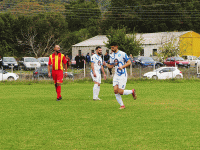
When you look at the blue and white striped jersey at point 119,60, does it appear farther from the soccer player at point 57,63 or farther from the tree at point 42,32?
the tree at point 42,32

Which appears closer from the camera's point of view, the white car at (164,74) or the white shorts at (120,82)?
the white shorts at (120,82)

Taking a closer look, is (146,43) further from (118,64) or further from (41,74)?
(118,64)

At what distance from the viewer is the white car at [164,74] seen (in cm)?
2877

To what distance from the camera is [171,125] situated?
8086 mm

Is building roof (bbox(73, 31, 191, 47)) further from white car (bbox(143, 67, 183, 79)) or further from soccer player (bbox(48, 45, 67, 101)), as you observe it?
soccer player (bbox(48, 45, 67, 101))

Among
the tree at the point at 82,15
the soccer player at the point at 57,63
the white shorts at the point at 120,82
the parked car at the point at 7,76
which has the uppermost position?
the tree at the point at 82,15

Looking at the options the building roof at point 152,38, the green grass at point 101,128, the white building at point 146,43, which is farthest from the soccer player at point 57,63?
the building roof at point 152,38

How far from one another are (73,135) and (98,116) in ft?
8.42

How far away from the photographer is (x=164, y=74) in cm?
2923

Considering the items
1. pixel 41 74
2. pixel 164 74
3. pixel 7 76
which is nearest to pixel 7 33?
pixel 7 76

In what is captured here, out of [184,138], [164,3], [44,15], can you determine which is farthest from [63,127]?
[164,3]

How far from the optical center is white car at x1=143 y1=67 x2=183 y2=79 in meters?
28.8

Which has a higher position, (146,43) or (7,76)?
(146,43)

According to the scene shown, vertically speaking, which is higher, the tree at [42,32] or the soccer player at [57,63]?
the tree at [42,32]
